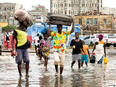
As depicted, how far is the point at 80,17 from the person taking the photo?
77438 mm

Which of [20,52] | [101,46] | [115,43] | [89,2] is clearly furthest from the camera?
[89,2]

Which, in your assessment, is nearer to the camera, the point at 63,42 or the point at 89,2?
the point at 63,42

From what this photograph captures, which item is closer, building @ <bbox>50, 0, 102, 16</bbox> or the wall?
the wall

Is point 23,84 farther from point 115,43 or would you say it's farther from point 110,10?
point 110,10

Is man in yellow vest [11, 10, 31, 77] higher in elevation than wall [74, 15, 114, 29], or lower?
higher

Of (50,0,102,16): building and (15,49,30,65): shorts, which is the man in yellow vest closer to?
(15,49,30,65): shorts

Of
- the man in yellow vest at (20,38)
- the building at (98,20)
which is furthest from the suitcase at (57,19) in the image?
the building at (98,20)

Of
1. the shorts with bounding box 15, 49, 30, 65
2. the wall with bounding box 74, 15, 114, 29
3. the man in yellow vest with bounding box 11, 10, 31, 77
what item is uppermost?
the man in yellow vest with bounding box 11, 10, 31, 77

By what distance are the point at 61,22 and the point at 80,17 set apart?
6950 cm

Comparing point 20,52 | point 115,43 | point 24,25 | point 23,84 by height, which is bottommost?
point 115,43

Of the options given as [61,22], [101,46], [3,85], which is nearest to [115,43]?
[101,46]

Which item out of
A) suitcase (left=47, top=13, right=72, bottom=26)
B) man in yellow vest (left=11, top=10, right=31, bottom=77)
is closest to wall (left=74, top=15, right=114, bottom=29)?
suitcase (left=47, top=13, right=72, bottom=26)

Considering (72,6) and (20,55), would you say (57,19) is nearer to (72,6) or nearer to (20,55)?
(20,55)

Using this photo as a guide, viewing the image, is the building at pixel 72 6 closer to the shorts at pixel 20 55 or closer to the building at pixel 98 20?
the building at pixel 98 20
